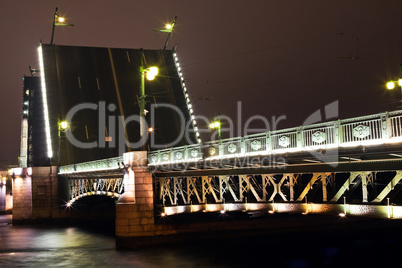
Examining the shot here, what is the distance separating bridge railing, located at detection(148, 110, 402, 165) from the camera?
12.1 m

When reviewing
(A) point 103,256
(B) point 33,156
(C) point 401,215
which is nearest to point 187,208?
(A) point 103,256

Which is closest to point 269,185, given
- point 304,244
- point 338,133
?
point 304,244

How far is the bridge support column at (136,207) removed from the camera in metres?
22.4

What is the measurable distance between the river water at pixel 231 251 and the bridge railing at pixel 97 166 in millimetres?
4575

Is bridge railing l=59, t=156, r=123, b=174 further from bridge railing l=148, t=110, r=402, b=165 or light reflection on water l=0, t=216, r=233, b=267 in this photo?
bridge railing l=148, t=110, r=402, b=165

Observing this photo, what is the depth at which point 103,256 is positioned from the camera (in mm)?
22766

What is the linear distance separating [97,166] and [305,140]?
19.3m

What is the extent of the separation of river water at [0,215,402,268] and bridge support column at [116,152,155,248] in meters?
0.74

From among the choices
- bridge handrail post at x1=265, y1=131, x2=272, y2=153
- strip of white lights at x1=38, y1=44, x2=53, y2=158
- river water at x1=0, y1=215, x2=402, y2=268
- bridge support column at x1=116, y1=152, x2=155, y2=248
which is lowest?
river water at x1=0, y1=215, x2=402, y2=268

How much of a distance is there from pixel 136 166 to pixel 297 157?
33.2 ft

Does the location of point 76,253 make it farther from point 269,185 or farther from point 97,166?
point 269,185

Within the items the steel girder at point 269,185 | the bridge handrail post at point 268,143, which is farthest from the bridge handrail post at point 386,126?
the bridge handrail post at point 268,143

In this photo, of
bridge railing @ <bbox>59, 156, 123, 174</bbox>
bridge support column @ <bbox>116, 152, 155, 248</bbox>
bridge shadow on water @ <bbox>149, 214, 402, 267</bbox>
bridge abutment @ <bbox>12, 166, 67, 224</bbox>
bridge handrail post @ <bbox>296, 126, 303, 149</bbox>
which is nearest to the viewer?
bridge handrail post @ <bbox>296, 126, 303, 149</bbox>

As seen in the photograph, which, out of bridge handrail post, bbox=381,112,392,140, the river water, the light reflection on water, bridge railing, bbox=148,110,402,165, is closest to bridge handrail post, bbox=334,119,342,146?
bridge railing, bbox=148,110,402,165
